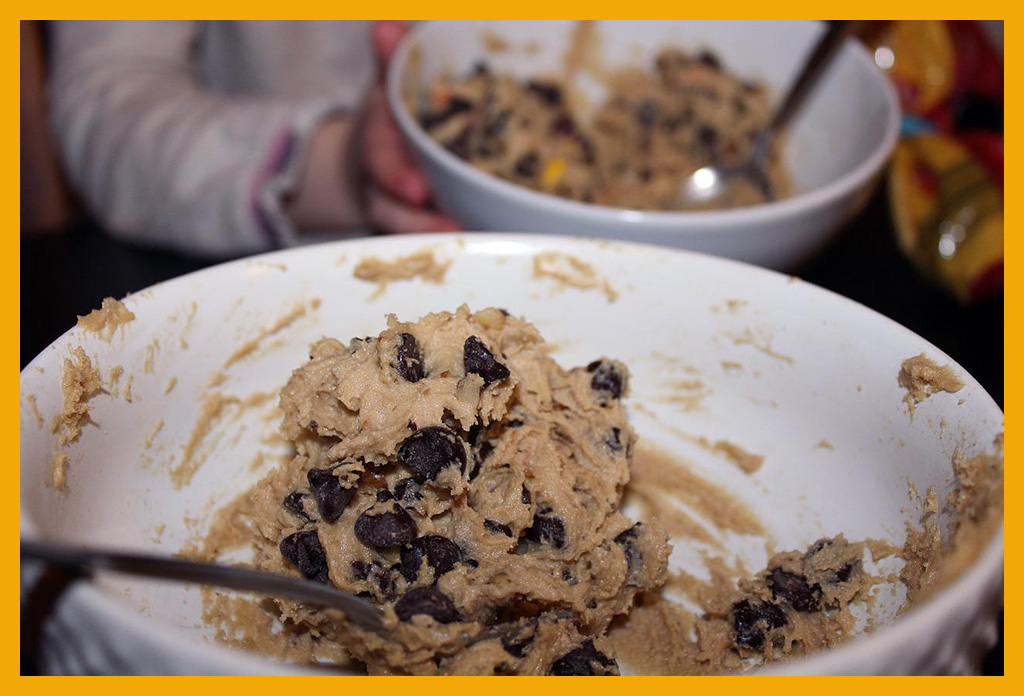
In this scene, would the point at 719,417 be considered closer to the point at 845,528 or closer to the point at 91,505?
the point at 845,528

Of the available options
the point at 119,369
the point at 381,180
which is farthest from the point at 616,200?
the point at 119,369

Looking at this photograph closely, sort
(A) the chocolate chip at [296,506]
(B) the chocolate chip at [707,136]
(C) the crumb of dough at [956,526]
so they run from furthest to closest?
(B) the chocolate chip at [707,136] < (A) the chocolate chip at [296,506] < (C) the crumb of dough at [956,526]

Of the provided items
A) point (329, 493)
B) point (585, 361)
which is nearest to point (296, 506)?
point (329, 493)

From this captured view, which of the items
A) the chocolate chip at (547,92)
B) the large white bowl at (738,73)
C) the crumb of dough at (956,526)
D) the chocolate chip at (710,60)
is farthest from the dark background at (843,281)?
the crumb of dough at (956,526)

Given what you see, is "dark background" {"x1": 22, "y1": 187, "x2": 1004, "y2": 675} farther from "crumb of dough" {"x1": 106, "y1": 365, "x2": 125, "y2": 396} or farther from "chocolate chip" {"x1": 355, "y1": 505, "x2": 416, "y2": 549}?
"chocolate chip" {"x1": 355, "y1": 505, "x2": 416, "y2": 549}

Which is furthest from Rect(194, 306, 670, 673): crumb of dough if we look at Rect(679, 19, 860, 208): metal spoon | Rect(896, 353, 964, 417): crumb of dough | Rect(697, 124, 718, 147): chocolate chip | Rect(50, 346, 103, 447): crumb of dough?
Rect(697, 124, 718, 147): chocolate chip

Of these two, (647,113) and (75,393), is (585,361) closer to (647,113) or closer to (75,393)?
(75,393)

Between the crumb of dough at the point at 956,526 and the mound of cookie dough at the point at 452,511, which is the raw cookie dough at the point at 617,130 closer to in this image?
the mound of cookie dough at the point at 452,511
